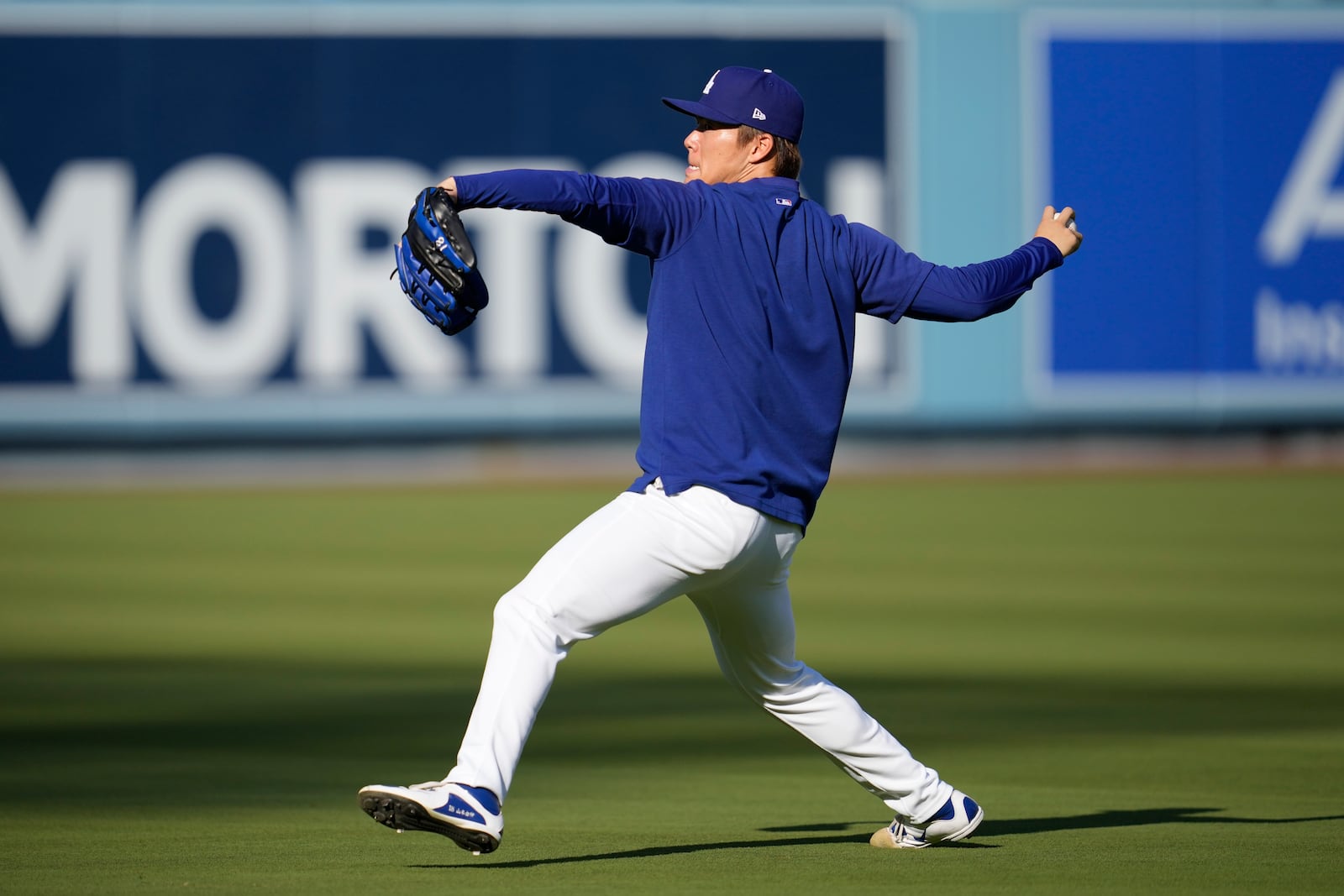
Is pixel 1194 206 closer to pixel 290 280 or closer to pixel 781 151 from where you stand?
pixel 290 280

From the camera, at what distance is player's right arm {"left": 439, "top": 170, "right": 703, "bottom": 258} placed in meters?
4.82

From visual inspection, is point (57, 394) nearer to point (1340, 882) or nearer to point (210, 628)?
point (210, 628)

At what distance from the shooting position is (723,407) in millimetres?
5129

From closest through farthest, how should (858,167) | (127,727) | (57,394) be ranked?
(127,727), (57,394), (858,167)

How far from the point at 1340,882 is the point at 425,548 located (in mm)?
10356

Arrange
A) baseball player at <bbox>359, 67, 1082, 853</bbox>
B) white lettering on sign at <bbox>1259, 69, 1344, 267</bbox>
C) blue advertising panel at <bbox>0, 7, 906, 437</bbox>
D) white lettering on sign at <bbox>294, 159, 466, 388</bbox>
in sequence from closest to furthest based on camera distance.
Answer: baseball player at <bbox>359, 67, 1082, 853</bbox>
blue advertising panel at <bbox>0, 7, 906, 437</bbox>
white lettering on sign at <bbox>294, 159, 466, 388</bbox>
white lettering on sign at <bbox>1259, 69, 1344, 267</bbox>

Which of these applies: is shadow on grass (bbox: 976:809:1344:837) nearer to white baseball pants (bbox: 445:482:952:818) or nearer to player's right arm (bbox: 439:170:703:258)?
white baseball pants (bbox: 445:482:952:818)

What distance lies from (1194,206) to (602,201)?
18.0 meters

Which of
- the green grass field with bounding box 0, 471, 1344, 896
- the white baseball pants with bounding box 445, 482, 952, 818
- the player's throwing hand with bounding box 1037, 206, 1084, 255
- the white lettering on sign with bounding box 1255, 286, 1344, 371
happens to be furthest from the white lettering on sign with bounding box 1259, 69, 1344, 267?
the white baseball pants with bounding box 445, 482, 952, 818

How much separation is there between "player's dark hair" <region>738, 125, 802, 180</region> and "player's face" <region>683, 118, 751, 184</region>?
0.02 metres

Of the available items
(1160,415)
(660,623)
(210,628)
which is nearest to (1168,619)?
(660,623)

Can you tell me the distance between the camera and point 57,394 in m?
20.2

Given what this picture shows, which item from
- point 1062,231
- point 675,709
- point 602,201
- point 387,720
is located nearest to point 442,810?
point 602,201

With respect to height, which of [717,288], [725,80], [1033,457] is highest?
[725,80]
